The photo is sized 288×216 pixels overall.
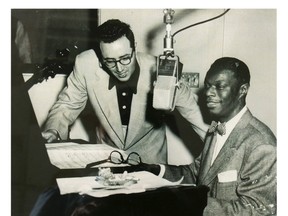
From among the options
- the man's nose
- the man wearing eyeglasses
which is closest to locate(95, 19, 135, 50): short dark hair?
the man wearing eyeglasses

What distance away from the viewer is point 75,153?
1213mm

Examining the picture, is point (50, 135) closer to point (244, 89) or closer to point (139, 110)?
point (139, 110)

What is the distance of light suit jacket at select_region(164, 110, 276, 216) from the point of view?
3.97 feet

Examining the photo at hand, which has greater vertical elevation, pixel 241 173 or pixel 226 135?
pixel 226 135

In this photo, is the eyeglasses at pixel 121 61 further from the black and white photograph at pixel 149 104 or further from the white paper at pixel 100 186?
the white paper at pixel 100 186

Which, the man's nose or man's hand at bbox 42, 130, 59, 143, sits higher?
the man's nose

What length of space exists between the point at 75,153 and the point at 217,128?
1.35 feet

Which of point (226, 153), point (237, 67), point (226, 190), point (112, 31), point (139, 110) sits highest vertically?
point (112, 31)

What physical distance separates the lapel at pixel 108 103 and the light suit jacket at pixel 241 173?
18cm

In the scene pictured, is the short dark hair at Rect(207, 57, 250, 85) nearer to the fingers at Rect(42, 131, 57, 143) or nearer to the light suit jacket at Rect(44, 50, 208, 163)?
the light suit jacket at Rect(44, 50, 208, 163)

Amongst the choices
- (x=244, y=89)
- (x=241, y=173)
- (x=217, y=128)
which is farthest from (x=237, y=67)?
(x=241, y=173)

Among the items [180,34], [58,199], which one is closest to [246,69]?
[180,34]
